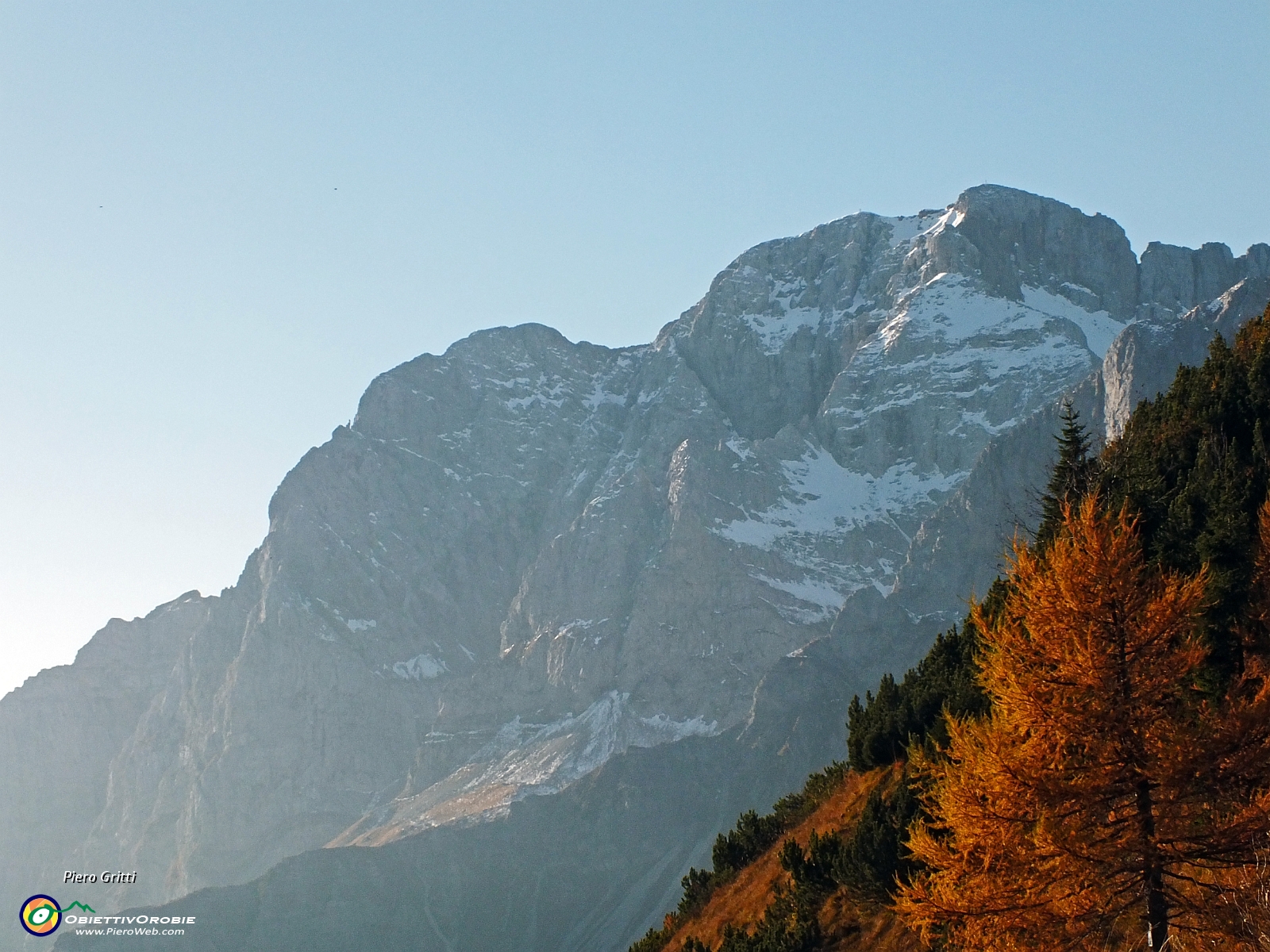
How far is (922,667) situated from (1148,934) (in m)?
22.4

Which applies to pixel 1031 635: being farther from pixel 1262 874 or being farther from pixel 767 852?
pixel 767 852

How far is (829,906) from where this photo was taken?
1288 inches

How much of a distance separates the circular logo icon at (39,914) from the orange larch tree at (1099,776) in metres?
58.3

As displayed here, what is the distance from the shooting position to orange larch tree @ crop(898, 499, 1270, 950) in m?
19.8

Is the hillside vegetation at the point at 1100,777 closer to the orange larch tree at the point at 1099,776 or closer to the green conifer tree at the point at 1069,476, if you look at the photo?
the orange larch tree at the point at 1099,776

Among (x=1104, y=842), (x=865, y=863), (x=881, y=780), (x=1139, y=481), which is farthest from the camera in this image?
(x=1139, y=481)

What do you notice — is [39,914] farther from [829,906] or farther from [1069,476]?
[1069,476]

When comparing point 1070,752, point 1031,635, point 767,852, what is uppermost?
point 1031,635

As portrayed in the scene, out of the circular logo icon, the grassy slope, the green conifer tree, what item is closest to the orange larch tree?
the grassy slope

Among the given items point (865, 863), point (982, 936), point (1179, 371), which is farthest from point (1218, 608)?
point (1179, 371)

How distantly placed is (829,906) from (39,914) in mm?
51021

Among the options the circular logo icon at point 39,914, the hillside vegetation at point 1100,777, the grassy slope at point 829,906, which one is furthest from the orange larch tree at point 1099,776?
the circular logo icon at point 39,914

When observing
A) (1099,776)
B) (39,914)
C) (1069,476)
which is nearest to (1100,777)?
(1099,776)

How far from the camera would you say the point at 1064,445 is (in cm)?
5484
